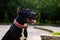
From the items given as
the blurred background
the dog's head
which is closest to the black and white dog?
the dog's head

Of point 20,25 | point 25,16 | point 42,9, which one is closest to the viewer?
point 20,25

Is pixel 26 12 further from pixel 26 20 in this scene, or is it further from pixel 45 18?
pixel 45 18

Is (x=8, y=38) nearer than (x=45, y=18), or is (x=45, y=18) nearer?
(x=8, y=38)

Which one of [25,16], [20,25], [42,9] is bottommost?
[42,9]

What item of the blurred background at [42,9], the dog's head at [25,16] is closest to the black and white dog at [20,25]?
the dog's head at [25,16]

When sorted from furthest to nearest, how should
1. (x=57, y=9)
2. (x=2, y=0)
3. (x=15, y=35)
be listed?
(x=2, y=0), (x=57, y=9), (x=15, y=35)

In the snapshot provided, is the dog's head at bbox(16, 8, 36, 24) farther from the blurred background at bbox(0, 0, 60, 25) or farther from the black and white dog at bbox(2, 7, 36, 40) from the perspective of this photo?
the blurred background at bbox(0, 0, 60, 25)

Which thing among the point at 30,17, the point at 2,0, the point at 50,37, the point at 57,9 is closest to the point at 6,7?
the point at 2,0

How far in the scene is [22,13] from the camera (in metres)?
7.00

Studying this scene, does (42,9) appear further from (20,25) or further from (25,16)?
(20,25)

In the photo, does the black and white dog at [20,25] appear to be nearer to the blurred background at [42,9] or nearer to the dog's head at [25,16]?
the dog's head at [25,16]

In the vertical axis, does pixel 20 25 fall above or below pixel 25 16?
below

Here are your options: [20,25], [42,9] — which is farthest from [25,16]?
[42,9]

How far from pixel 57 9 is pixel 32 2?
5.66 m
